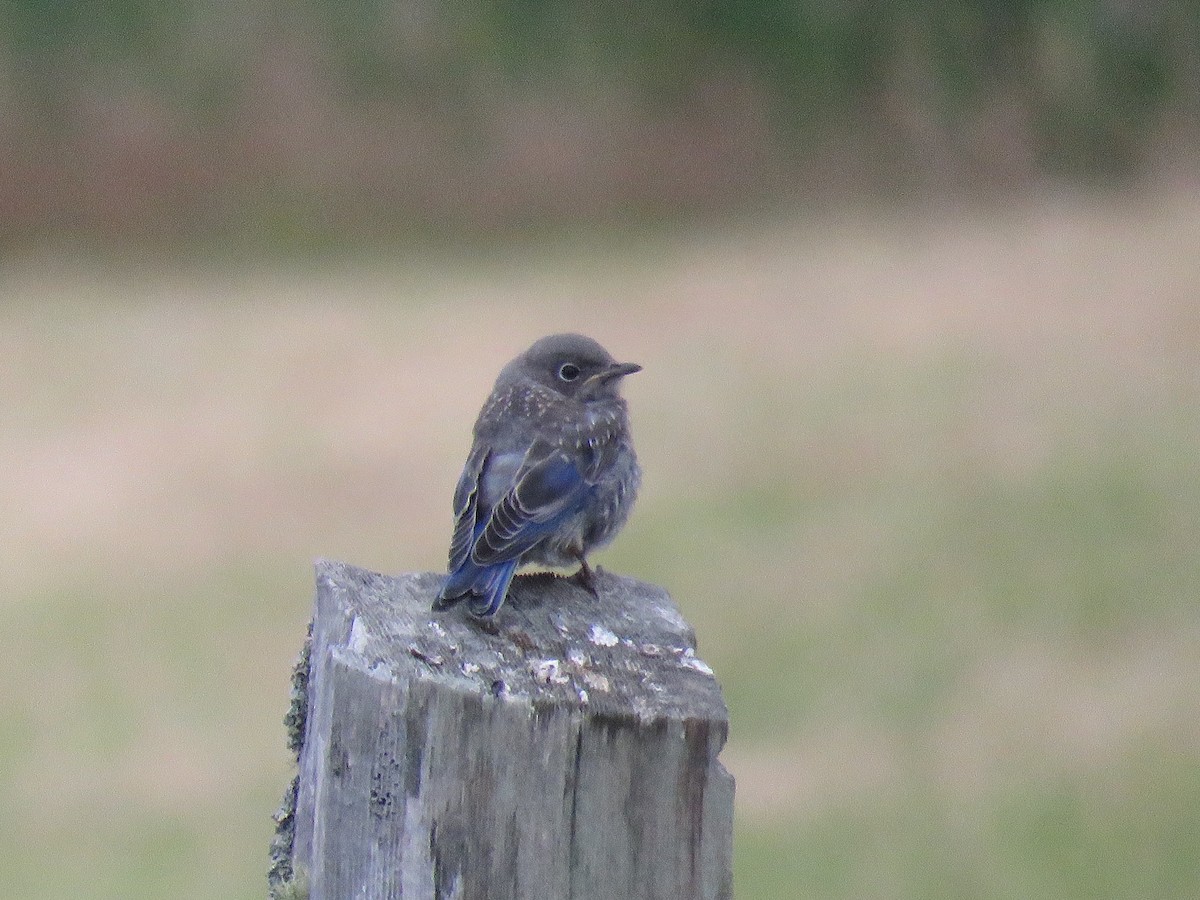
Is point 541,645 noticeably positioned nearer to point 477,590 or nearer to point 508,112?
point 477,590

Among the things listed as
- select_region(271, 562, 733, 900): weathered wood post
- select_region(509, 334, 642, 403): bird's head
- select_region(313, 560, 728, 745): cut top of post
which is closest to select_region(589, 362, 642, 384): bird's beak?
select_region(509, 334, 642, 403): bird's head

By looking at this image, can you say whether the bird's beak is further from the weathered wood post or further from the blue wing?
the weathered wood post

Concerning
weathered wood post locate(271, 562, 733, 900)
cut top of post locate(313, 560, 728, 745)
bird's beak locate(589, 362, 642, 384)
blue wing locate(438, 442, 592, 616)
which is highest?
bird's beak locate(589, 362, 642, 384)

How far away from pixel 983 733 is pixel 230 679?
3.84 meters

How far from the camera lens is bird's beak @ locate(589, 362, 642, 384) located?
181 inches

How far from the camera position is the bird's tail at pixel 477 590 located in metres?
2.85

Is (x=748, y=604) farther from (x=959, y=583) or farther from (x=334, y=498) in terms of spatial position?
(x=334, y=498)

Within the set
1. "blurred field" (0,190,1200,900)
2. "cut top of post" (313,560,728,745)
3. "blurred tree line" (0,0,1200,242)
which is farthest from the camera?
"blurred tree line" (0,0,1200,242)

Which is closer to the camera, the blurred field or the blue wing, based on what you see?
the blue wing

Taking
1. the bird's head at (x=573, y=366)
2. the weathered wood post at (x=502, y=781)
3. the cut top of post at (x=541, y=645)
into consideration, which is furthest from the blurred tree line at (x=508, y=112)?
the weathered wood post at (x=502, y=781)

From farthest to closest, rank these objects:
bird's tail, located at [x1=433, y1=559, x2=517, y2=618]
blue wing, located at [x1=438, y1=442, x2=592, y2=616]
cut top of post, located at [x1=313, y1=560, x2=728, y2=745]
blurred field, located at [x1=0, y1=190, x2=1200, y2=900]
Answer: blurred field, located at [x1=0, y1=190, x2=1200, y2=900], blue wing, located at [x1=438, y1=442, x2=592, y2=616], bird's tail, located at [x1=433, y1=559, x2=517, y2=618], cut top of post, located at [x1=313, y1=560, x2=728, y2=745]

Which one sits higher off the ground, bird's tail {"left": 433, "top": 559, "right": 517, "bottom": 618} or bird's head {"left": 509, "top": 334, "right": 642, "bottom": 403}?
bird's head {"left": 509, "top": 334, "right": 642, "bottom": 403}

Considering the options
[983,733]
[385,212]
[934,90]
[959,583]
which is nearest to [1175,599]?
[959,583]

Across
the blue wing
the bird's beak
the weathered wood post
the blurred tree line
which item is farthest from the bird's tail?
the blurred tree line
